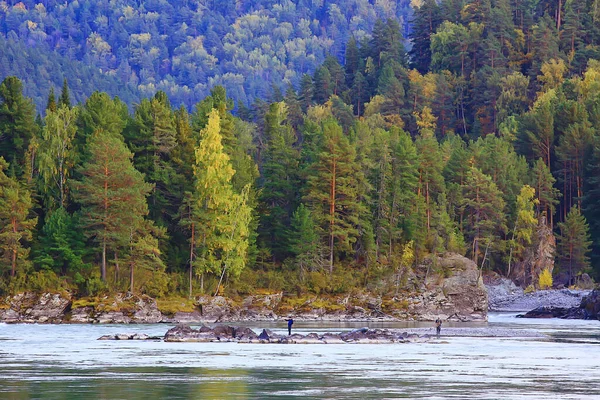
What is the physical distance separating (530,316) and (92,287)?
45.8 m

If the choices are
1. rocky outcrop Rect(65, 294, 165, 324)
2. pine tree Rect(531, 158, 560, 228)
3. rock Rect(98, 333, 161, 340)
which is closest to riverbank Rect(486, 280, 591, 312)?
pine tree Rect(531, 158, 560, 228)

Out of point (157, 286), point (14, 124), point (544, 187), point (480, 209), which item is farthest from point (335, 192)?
point (544, 187)

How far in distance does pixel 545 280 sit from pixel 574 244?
6.11m

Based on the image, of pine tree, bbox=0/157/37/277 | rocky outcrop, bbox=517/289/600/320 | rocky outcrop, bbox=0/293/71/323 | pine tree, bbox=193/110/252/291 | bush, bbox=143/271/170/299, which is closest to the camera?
rocky outcrop, bbox=0/293/71/323

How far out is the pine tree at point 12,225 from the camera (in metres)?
97.7

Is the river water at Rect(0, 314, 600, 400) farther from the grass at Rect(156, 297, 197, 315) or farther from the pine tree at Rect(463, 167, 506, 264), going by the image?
the pine tree at Rect(463, 167, 506, 264)

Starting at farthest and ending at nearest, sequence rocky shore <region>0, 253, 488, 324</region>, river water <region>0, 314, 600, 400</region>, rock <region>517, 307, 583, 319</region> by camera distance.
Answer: rock <region>517, 307, 583, 319</region>, rocky shore <region>0, 253, 488, 324</region>, river water <region>0, 314, 600, 400</region>

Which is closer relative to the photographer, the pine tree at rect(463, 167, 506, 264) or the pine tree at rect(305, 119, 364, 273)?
the pine tree at rect(305, 119, 364, 273)

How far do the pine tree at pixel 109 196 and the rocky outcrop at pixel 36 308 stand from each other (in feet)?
15.4

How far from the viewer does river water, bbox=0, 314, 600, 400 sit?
41.5 meters

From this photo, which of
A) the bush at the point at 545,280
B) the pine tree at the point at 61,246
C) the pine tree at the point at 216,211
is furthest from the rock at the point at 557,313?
the pine tree at the point at 61,246

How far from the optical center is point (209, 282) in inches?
4230

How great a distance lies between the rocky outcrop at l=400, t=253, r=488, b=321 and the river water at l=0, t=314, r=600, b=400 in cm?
3580

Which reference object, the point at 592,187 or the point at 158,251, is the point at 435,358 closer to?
the point at 158,251
